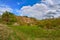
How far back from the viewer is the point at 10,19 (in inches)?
1200

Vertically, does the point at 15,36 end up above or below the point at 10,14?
below

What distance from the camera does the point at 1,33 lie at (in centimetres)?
807

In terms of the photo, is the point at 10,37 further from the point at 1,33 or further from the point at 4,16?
the point at 4,16

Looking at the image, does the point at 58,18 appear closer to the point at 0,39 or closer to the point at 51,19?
the point at 51,19

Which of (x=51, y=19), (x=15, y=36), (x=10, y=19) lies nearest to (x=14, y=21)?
(x=10, y=19)

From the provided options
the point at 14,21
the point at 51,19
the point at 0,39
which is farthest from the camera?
the point at 51,19

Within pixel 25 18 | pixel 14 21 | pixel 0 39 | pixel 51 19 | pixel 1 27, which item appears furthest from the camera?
pixel 25 18

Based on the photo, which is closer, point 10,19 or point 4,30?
point 4,30

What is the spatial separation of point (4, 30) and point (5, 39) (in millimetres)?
434

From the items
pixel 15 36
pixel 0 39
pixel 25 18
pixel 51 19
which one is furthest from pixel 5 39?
pixel 25 18

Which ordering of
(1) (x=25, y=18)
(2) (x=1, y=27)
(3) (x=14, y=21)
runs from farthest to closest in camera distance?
(1) (x=25, y=18) < (3) (x=14, y=21) < (2) (x=1, y=27)

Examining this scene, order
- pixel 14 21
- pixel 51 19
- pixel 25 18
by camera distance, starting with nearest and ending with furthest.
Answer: pixel 14 21
pixel 51 19
pixel 25 18

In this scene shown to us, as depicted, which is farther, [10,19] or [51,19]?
[51,19]

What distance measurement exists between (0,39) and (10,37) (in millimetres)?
467
